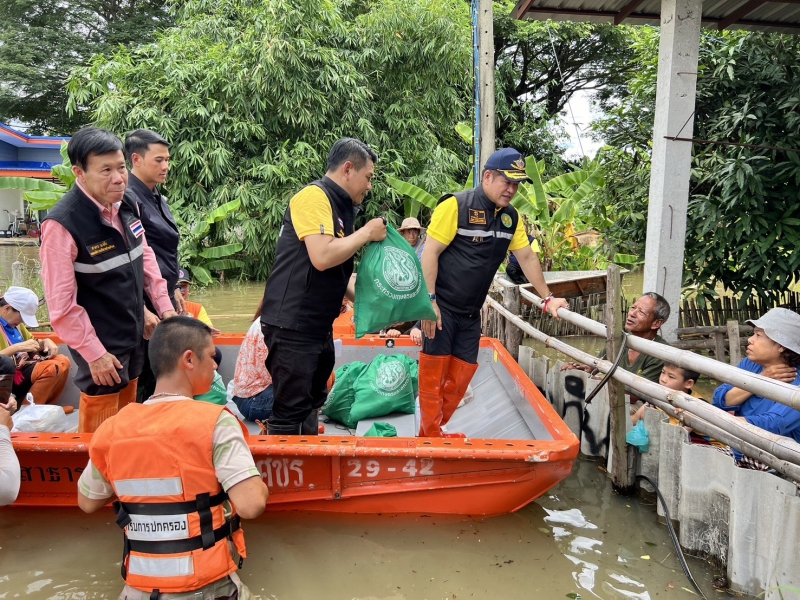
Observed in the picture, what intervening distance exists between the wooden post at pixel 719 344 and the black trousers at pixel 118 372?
512 centimetres

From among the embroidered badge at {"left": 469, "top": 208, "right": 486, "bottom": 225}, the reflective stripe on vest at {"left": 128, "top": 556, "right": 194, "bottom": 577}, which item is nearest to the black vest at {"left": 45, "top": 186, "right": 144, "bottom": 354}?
the reflective stripe on vest at {"left": 128, "top": 556, "right": 194, "bottom": 577}

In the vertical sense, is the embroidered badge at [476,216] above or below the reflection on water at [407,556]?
above

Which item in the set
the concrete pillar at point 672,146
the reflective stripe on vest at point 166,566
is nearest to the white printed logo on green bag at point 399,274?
the reflective stripe on vest at point 166,566

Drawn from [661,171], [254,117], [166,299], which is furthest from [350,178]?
[254,117]

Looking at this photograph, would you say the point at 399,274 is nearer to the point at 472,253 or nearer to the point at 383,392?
the point at 472,253

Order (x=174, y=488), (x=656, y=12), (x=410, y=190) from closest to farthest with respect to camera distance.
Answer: (x=174, y=488)
(x=656, y=12)
(x=410, y=190)

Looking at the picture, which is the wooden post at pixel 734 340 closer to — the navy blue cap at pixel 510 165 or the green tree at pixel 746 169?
the green tree at pixel 746 169

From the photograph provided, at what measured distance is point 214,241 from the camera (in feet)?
43.8

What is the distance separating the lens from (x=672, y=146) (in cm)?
538

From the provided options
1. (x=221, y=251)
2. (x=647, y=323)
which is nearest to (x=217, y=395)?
(x=647, y=323)

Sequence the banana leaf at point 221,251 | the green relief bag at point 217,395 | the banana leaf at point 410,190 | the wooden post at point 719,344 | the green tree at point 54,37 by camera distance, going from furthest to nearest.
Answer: the green tree at point 54,37
the banana leaf at point 221,251
the banana leaf at point 410,190
the wooden post at point 719,344
the green relief bag at point 217,395

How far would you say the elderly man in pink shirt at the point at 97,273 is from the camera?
8.80 feet

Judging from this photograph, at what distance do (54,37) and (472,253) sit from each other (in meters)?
25.5

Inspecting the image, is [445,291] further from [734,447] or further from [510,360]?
[734,447]
